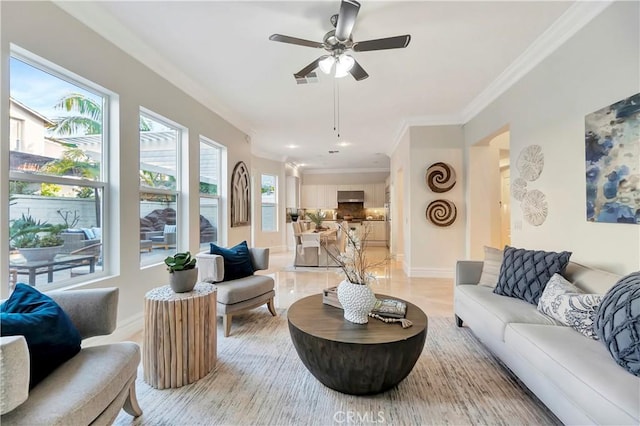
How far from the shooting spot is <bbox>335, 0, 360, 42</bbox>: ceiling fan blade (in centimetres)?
180

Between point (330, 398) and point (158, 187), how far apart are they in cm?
291

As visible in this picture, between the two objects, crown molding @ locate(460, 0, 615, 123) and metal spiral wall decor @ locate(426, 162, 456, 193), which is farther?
metal spiral wall decor @ locate(426, 162, 456, 193)

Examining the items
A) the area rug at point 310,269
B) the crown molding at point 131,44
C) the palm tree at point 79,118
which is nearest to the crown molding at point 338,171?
the area rug at point 310,269

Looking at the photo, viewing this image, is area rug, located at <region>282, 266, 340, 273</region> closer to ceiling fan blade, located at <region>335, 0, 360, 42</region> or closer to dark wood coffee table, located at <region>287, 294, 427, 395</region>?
dark wood coffee table, located at <region>287, 294, 427, 395</region>

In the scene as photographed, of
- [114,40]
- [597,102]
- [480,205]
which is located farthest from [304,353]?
[480,205]

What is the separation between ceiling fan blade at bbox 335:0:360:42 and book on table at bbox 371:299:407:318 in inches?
80.5

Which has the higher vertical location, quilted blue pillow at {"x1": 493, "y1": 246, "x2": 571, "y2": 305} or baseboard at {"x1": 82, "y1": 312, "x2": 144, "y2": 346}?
quilted blue pillow at {"x1": 493, "y1": 246, "x2": 571, "y2": 305}

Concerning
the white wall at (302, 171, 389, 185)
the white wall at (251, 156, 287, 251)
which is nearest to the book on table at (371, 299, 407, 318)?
the white wall at (251, 156, 287, 251)

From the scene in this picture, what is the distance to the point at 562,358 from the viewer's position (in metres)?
1.40

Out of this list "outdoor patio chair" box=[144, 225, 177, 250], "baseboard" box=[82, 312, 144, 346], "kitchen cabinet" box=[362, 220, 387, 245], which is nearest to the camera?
"baseboard" box=[82, 312, 144, 346]

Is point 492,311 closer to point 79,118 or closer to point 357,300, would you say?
point 357,300

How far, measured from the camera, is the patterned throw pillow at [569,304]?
1.63m

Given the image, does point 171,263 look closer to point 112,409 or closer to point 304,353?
point 112,409

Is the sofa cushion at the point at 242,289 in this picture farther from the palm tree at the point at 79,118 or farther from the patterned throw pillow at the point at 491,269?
the patterned throw pillow at the point at 491,269
